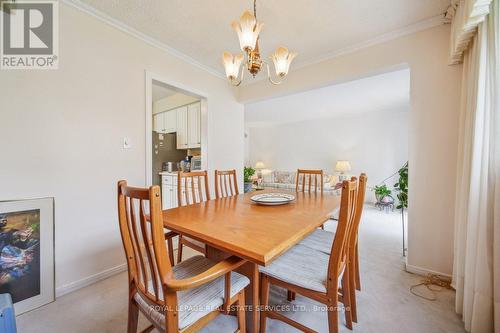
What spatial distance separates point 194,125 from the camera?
364 centimetres

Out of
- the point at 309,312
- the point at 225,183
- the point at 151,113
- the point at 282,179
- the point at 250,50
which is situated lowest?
the point at 309,312

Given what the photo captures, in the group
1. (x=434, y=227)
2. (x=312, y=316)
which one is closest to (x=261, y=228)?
(x=312, y=316)

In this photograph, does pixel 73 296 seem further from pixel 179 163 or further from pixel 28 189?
pixel 179 163

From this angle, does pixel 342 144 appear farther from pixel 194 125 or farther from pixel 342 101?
pixel 194 125

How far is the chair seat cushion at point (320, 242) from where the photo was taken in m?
1.43

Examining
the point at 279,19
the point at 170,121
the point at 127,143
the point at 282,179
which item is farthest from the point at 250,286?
the point at 282,179

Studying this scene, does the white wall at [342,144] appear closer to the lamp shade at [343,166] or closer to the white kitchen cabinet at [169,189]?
the lamp shade at [343,166]

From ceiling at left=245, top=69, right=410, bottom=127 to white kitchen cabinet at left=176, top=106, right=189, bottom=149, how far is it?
165 centimetres

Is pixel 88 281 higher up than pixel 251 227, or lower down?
lower down

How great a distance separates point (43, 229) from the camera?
1.59 meters

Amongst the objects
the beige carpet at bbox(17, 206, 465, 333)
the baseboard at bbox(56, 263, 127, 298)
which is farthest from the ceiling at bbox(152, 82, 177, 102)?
the beige carpet at bbox(17, 206, 465, 333)

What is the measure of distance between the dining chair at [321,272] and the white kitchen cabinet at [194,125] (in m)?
2.76

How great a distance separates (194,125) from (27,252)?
2.61 meters

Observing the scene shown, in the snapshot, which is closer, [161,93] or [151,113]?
[151,113]
